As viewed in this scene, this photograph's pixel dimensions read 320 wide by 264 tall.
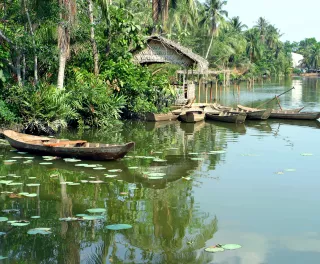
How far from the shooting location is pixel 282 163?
1140 centimetres

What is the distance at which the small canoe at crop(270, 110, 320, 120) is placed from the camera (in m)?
20.0

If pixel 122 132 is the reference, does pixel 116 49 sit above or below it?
above

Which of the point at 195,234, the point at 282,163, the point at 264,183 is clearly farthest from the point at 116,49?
the point at 195,234

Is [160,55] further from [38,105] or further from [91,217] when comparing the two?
[91,217]

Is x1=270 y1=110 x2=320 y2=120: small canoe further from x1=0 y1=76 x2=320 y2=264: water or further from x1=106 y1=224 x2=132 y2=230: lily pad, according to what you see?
x1=106 y1=224 x2=132 y2=230: lily pad

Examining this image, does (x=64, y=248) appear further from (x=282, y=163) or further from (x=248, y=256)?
(x=282, y=163)

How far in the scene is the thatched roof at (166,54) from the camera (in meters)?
20.4

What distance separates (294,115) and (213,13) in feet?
83.3

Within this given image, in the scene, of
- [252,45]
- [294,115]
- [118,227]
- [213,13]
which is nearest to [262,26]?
[252,45]

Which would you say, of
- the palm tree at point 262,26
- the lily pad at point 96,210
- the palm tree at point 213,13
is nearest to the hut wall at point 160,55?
the lily pad at point 96,210

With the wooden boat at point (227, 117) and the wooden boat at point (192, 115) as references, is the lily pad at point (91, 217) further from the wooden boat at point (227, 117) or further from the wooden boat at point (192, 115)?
the wooden boat at point (227, 117)

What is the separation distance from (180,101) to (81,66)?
5656 mm

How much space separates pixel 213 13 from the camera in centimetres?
4359

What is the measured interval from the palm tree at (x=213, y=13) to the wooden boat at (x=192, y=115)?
25289 mm
